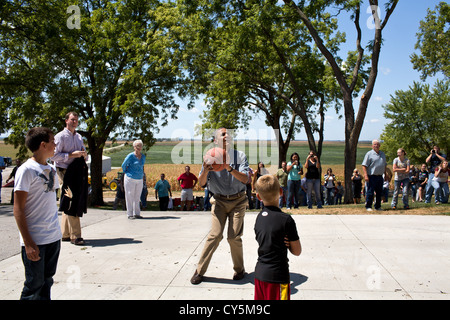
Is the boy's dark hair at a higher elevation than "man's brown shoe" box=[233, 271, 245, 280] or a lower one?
higher

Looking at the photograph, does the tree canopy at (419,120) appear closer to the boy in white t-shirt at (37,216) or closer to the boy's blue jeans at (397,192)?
the boy's blue jeans at (397,192)

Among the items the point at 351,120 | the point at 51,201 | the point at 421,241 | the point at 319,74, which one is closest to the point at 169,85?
the point at 319,74

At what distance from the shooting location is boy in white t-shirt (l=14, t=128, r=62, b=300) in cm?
318

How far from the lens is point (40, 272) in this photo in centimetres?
327

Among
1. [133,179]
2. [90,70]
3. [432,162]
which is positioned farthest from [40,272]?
[90,70]

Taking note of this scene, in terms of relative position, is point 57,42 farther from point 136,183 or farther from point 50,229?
point 50,229

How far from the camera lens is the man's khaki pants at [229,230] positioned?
4766mm

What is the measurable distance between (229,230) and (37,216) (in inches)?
88.5

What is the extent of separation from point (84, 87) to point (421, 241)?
742 inches

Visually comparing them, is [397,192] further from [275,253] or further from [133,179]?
[275,253]

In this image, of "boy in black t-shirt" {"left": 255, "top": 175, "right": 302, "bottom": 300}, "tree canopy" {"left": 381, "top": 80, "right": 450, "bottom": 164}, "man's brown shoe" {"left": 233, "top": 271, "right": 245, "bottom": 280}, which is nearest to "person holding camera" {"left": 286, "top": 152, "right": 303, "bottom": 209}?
"man's brown shoe" {"left": 233, "top": 271, "right": 245, "bottom": 280}

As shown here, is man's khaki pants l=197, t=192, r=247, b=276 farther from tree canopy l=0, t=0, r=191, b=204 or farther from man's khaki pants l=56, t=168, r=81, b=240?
tree canopy l=0, t=0, r=191, b=204

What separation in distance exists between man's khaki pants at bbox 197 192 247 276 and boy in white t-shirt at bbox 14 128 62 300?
1801 millimetres
